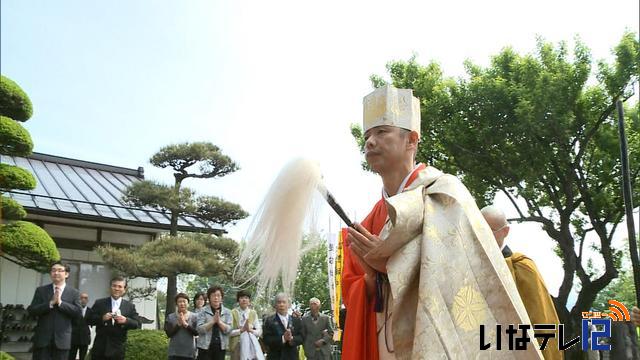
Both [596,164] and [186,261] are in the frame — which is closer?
[186,261]

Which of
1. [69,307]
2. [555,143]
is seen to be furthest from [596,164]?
[69,307]

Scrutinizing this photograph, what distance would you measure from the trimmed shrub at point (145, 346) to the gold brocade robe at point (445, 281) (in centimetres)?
1134

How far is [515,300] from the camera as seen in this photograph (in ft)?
7.61

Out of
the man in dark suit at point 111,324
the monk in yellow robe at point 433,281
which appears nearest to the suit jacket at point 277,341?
the man in dark suit at point 111,324

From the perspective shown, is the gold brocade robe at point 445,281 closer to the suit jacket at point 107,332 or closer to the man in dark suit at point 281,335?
the suit jacket at point 107,332

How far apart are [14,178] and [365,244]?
11243 mm

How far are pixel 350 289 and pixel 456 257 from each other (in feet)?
2.57

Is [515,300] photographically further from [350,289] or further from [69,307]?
[69,307]

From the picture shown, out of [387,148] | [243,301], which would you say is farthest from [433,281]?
[243,301]

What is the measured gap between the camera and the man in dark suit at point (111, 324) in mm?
9243

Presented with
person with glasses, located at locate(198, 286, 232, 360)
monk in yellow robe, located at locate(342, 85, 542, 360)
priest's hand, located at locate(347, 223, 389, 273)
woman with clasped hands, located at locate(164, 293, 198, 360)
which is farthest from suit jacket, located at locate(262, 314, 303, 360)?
priest's hand, located at locate(347, 223, 389, 273)

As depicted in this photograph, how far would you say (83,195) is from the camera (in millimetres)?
18531

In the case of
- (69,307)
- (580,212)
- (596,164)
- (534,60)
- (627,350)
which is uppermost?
(534,60)

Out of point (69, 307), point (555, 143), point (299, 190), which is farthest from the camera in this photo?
point (555, 143)
